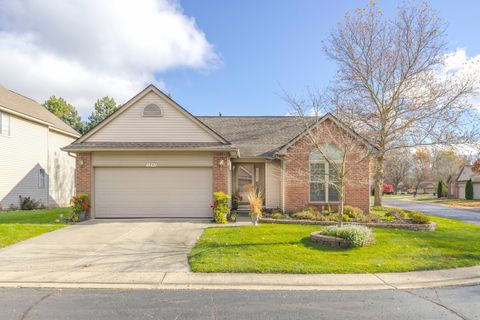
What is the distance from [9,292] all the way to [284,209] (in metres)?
11.2

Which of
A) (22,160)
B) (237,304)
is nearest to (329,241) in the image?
(237,304)

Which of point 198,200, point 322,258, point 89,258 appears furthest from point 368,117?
point 89,258

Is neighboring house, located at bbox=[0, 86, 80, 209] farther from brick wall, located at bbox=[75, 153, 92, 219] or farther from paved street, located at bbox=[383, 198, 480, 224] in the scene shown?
paved street, located at bbox=[383, 198, 480, 224]

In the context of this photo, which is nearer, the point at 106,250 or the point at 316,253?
the point at 316,253

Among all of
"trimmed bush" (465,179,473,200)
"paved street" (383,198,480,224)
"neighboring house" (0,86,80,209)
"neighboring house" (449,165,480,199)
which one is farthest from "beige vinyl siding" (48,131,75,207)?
"neighboring house" (449,165,480,199)

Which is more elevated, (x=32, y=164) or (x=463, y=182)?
(x=32, y=164)

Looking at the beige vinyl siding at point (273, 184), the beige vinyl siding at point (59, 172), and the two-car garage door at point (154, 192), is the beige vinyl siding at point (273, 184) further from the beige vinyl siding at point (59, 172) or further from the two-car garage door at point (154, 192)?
the beige vinyl siding at point (59, 172)

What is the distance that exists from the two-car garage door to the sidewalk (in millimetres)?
7277

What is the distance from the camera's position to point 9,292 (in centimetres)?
560

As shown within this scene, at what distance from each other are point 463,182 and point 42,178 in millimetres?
50124

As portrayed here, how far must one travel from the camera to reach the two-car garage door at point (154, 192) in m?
13.9

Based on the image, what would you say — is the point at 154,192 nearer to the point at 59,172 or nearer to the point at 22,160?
the point at 22,160

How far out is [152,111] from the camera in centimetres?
1400

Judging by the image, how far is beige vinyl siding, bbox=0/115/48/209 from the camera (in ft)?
60.3
